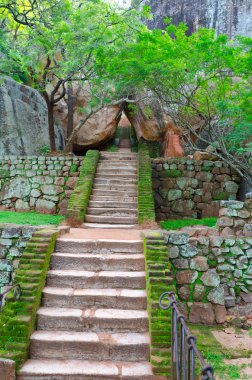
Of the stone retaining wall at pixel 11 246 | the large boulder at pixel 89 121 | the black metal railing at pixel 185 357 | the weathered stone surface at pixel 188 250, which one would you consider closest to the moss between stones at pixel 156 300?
the black metal railing at pixel 185 357

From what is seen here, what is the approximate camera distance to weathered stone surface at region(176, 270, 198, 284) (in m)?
6.12

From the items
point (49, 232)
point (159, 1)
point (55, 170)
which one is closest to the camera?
point (49, 232)

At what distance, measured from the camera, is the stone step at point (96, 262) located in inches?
220

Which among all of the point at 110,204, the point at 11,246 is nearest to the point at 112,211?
the point at 110,204

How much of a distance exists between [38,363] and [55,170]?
8.31m

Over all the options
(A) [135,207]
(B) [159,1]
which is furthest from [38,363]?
(B) [159,1]

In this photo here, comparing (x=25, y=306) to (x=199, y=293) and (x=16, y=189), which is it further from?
(x=16, y=189)

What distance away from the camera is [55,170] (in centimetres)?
1183

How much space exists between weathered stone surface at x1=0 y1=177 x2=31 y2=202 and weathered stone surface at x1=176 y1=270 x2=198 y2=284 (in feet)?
24.3

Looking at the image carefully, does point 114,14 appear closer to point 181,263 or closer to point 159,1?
point 181,263

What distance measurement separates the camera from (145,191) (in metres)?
9.84

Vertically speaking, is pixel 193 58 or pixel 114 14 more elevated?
pixel 114 14

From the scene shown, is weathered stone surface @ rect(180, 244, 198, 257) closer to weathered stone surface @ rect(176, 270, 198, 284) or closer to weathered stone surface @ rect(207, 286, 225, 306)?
weathered stone surface @ rect(176, 270, 198, 284)

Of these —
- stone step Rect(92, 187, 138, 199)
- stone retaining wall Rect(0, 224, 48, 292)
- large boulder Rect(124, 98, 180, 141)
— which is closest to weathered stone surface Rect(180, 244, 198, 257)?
stone retaining wall Rect(0, 224, 48, 292)
